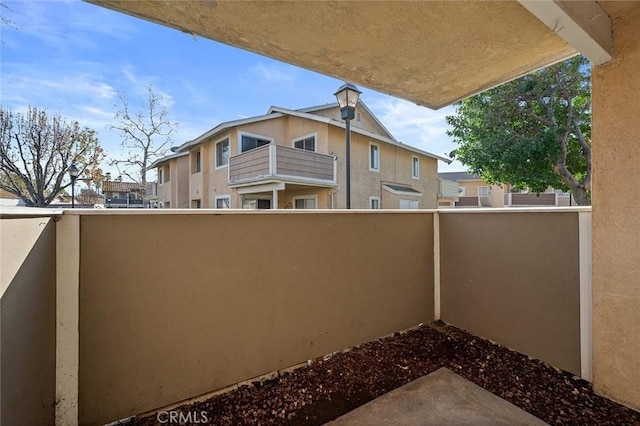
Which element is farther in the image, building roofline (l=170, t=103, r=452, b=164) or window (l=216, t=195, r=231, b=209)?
window (l=216, t=195, r=231, b=209)

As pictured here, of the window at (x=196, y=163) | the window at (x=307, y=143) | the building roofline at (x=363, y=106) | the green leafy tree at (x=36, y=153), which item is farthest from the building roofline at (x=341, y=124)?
the green leafy tree at (x=36, y=153)

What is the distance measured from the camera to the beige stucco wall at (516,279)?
2.35 metres

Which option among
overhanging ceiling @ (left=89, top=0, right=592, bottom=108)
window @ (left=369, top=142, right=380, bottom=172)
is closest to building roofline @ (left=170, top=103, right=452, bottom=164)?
window @ (left=369, top=142, right=380, bottom=172)

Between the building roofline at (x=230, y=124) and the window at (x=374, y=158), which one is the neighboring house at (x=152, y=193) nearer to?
the building roofline at (x=230, y=124)

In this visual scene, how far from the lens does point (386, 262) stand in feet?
10.0

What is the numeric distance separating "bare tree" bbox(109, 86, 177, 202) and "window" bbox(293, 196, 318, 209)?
761 cm

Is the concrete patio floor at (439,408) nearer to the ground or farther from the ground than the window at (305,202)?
Answer: nearer to the ground

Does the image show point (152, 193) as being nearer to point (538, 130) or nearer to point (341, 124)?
point (341, 124)

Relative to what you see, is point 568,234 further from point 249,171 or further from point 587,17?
point 249,171

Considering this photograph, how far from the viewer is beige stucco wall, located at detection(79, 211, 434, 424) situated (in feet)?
5.90

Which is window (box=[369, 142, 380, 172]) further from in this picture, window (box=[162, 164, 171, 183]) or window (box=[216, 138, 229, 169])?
window (box=[162, 164, 171, 183])

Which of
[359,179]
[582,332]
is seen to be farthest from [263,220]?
[359,179]

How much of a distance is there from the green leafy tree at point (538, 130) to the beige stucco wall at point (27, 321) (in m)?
9.64

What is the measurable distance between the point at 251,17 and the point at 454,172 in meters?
33.7
